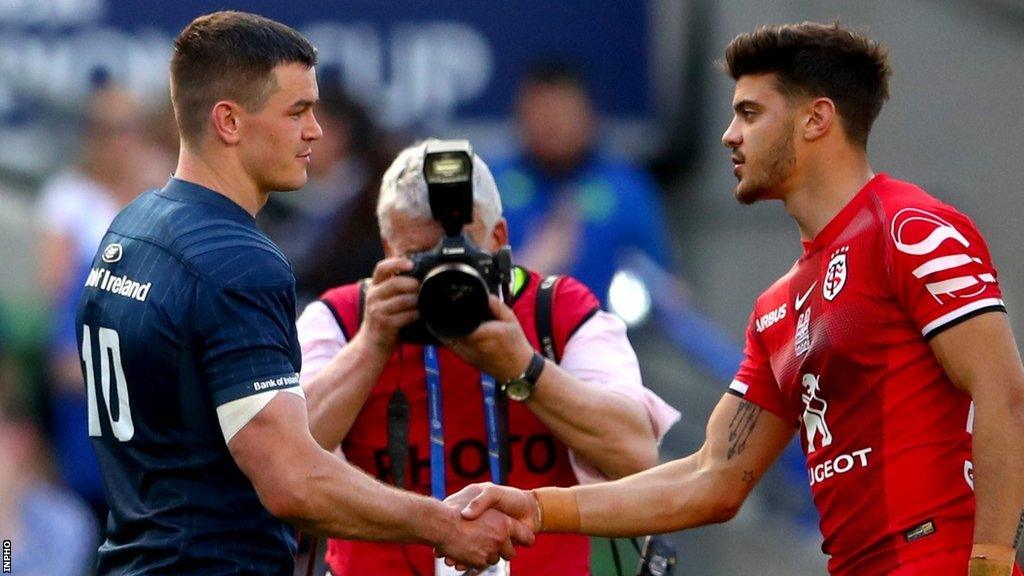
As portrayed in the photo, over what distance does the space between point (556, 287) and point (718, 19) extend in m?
5.43

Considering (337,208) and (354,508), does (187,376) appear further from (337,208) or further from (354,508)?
(337,208)

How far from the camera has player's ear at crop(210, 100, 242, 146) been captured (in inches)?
170

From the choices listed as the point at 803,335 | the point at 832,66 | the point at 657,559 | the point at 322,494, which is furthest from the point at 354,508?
the point at 832,66

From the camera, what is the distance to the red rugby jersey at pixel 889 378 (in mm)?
4141

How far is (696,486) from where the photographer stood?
4.84m

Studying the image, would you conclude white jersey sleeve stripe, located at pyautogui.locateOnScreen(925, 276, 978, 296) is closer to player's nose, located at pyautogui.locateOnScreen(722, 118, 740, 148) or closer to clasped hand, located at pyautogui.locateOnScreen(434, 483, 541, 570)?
player's nose, located at pyautogui.locateOnScreen(722, 118, 740, 148)

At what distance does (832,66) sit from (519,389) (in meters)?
1.14

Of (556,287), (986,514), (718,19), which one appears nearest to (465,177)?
(556,287)

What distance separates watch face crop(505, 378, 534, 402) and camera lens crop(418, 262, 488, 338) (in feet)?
0.58

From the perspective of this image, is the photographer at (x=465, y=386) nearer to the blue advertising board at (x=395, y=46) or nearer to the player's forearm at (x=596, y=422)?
the player's forearm at (x=596, y=422)

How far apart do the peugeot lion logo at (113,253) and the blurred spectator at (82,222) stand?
306 cm

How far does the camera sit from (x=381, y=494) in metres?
4.24

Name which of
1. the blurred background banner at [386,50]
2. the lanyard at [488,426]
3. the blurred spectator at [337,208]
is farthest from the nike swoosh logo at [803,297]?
the blurred background banner at [386,50]

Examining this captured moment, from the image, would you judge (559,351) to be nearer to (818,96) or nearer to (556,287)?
(556,287)
